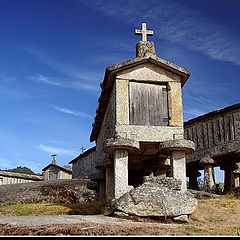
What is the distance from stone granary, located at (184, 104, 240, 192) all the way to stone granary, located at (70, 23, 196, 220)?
5147 millimetres

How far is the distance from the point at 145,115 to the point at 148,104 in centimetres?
35

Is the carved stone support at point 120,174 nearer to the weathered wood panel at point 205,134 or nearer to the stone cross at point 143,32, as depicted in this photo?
the stone cross at point 143,32

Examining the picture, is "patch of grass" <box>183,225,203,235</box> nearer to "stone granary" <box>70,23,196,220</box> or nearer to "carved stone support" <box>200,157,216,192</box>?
"stone granary" <box>70,23,196,220</box>

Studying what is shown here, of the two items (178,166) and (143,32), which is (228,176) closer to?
(178,166)

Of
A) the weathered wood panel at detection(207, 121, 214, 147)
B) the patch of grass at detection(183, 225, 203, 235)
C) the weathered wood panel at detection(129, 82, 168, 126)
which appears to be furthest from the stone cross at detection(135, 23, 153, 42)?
the patch of grass at detection(183, 225, 203, 235)

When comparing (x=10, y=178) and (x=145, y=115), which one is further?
(x=10, y=178)

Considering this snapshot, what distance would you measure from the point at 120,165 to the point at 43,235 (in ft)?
13.6

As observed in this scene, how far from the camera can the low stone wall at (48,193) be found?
16.5 metres

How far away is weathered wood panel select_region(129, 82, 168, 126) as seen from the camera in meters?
11.0

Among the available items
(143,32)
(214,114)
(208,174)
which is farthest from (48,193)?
(143,32)

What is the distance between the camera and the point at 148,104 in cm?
1120

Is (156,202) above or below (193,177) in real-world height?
below

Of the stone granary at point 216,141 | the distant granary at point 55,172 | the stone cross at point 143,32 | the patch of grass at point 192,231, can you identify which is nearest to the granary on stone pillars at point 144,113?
the stone cross at point 143,32

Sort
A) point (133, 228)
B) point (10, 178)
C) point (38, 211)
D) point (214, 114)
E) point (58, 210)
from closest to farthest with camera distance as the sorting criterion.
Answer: point (133, 228), point (58, 210), point (38, 211), point (214, 114), point (10, 178)
